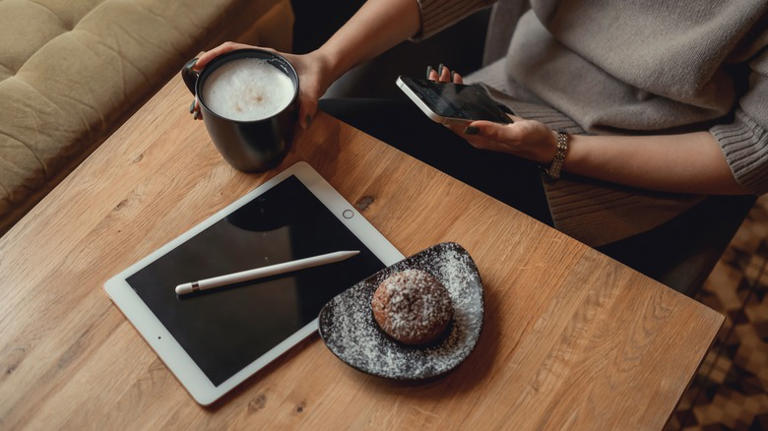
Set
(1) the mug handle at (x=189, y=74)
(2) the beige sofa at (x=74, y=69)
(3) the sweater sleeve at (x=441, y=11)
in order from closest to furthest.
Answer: (1) the mug handle at (x=189, y=74), (3) the sweater sleeve at (x=441, y=11), (2) the beige sofa at (x=74, y=69)

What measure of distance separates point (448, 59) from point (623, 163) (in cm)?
41

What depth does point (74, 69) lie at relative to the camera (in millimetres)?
1126

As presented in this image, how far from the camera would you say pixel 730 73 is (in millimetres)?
862

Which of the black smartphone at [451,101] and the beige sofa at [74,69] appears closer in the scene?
the black smartphone at [451,101]

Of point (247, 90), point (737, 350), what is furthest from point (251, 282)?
point (737, 350)

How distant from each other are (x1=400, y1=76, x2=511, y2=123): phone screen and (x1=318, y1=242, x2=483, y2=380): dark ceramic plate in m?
0.19

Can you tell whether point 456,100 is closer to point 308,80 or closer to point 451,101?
point 451,101

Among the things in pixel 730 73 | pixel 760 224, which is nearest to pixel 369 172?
pixel 730 73

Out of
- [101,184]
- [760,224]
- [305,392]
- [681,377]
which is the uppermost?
[101,184]

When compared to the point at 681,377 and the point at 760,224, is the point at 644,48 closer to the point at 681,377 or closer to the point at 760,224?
the point at 681,377

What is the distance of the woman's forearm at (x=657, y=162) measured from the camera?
0.84 m

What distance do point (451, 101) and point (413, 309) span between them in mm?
321

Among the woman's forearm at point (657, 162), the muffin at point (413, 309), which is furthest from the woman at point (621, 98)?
the muffin at point (413, 309)

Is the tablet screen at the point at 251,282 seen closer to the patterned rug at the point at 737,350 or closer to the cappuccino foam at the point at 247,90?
the cappuccino foam at the point at 247,90
